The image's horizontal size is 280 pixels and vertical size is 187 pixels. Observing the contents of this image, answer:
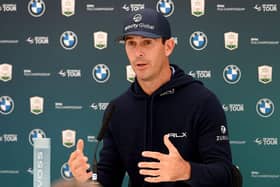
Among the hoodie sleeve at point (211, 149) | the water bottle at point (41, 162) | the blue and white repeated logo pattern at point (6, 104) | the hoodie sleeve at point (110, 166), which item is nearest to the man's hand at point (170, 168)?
the hoodie sleeve at point (211, 149)

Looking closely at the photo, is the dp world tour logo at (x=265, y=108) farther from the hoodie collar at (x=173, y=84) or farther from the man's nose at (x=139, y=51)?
the man's nose at (x=139, y=51)

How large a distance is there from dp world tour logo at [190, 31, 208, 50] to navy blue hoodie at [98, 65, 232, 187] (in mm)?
2004

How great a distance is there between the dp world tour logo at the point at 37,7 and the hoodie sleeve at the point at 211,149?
266 cm

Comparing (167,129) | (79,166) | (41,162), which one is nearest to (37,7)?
(41,162)

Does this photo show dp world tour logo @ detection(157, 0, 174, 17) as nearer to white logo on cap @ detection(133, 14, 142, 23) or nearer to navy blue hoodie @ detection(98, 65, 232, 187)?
navy blue hoodie @ detection(98, 65, 232, 187)

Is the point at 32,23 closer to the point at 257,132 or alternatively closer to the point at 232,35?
the point at 232,35

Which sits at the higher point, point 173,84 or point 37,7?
point 37,7

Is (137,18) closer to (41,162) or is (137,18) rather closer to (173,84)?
(173,84)

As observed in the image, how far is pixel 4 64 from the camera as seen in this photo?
459cm

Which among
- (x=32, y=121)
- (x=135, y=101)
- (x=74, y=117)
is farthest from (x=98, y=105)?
(x=135, y=101)

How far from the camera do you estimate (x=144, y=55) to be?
2230 mm

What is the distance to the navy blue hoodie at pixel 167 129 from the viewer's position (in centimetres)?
212

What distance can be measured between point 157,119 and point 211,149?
30 cm

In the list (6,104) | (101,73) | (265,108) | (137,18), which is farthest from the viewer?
(6,104)
